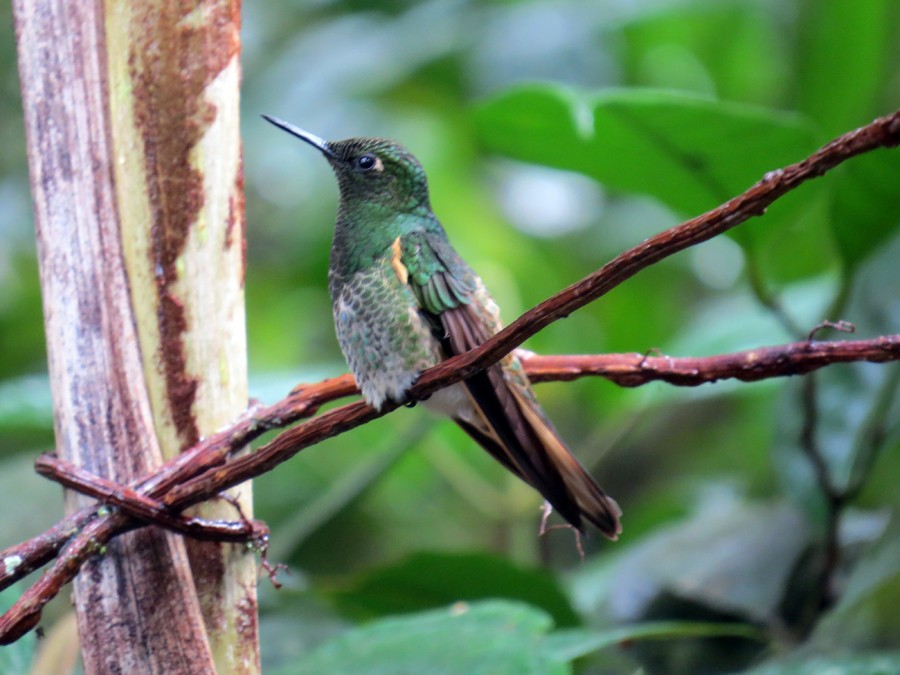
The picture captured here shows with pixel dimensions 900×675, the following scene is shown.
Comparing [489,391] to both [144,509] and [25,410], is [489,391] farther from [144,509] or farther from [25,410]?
[25,410]

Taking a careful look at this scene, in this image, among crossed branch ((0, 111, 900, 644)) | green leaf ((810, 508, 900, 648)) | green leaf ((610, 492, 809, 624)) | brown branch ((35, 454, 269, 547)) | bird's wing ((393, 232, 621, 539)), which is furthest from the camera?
green leaf ((610, 492, 809, 624))

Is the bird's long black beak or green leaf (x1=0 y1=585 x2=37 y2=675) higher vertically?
the bird's long black beak

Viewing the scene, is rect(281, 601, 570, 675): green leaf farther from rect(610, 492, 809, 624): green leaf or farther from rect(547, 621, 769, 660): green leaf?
rect(610, 492, 809, 624): green leaf

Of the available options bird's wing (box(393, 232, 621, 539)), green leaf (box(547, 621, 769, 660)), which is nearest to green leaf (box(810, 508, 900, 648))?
green leaf (box(547, 621, 769, 660))

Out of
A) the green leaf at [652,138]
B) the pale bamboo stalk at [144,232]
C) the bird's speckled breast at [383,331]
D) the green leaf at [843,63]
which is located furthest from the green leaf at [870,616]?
the green leaf at [843,63]

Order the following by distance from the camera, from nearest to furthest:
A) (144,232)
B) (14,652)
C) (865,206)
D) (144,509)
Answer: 1. (144,509)
2. (144,232)
3. (14,652)
4. (865,206)

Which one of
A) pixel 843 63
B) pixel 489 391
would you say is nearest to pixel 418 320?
pixel 489 391
